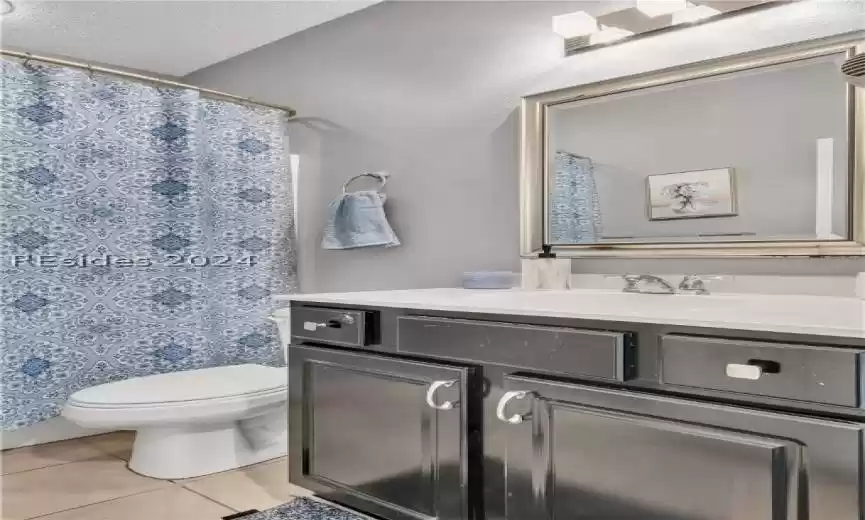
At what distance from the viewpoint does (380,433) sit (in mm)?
1855

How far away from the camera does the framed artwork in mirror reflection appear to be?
1836 millimetres

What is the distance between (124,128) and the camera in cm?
267

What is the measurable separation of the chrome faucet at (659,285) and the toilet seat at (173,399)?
135 cm

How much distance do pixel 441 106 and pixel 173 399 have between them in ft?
4.71

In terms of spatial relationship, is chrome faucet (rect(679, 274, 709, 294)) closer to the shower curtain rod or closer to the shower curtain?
the shower curtain

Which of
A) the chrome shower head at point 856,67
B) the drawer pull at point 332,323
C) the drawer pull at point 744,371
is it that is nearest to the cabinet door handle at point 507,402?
the drawer pull at point 744,371

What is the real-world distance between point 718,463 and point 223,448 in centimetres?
189

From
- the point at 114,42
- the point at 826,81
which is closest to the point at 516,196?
the point at 826,81

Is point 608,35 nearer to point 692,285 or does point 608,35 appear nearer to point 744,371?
point 692,285

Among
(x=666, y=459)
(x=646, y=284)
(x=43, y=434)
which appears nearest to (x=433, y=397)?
(x=666, y=459)

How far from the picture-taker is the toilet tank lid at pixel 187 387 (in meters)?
2.32

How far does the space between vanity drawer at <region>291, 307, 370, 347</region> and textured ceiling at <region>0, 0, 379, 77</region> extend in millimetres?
1415

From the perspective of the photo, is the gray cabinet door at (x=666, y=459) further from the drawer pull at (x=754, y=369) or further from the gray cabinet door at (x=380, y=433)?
the gray cabinet door at (x=380, y=433)

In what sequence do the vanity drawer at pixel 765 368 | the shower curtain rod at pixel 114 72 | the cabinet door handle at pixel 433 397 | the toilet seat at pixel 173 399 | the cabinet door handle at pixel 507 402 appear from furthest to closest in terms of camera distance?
the shower curtain rod at pixel 114 72 < the toilet seat at pixel 173 399 < the cabinet door handle at pixel 433 397 < the cabinet door handle at pixel 507 402 < the vanity drawer at pixel 765 368
